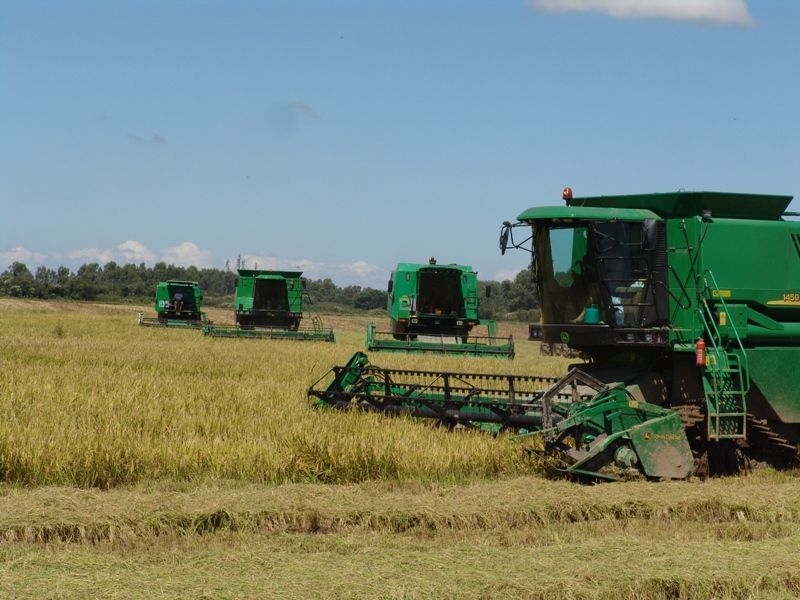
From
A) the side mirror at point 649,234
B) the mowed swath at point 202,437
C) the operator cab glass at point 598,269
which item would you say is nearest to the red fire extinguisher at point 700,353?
the operator cab glass at point 598,269

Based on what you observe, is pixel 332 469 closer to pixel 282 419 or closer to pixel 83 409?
pixel 282 419

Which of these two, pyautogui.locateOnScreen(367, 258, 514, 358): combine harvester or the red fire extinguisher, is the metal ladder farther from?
pyautogui.locateOnScreen(367, 258, 514, 358): combine harvester

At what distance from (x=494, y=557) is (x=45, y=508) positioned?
2491mm

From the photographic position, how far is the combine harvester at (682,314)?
788cm

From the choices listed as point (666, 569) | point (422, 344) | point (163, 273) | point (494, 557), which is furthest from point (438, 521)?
point (163, 273)

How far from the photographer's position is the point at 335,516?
18.6 feet

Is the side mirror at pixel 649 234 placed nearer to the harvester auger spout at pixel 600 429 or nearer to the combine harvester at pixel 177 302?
the harvester auger spout at pixel 600 429

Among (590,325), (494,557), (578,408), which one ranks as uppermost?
(590,325)

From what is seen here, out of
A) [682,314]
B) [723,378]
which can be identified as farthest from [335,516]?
[682,314]

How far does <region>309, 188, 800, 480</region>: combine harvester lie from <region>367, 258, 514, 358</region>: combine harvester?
1227cm

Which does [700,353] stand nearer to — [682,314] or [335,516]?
[682,314]

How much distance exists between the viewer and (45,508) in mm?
5520

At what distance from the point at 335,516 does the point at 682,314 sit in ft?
12.8

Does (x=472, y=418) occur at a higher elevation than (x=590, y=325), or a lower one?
lower
